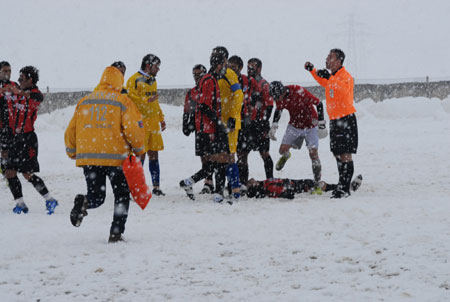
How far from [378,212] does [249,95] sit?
2.87 metres

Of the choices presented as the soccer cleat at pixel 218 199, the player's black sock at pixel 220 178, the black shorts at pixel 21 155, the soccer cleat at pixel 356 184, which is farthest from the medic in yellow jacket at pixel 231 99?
the black shorts at pixel 21 155

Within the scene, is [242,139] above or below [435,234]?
above

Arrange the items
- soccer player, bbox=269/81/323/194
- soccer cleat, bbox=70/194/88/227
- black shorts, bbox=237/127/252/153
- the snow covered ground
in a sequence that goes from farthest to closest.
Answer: black shorts, bbox=237/127/252/153 → soccer player, bbox=269/81/323/194 → soccer cleat, bbox=70/194/88/227 → the snow covered ground

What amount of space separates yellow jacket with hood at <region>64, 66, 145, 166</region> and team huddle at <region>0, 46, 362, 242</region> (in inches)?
0.9

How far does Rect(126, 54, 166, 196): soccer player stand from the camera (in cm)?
746

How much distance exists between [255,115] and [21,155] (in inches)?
132

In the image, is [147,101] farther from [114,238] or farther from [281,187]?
[114,238]

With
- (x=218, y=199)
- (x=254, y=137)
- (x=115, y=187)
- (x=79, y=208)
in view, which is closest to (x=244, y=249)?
(x=115, y=187)

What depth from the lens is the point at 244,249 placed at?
4.62m

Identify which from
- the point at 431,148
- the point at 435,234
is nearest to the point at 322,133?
the point at 435,234

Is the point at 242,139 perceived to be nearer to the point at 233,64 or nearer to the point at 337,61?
the point at 233,64

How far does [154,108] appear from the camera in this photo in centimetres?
773

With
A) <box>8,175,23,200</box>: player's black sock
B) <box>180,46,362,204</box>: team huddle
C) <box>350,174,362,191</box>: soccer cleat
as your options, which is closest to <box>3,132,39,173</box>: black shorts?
<box>8,175,23,200</box>: player's black sock

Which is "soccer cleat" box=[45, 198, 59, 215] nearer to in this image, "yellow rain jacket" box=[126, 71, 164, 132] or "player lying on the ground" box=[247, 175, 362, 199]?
"yellow rain jacket" box=[126, 71, 164, 132]
